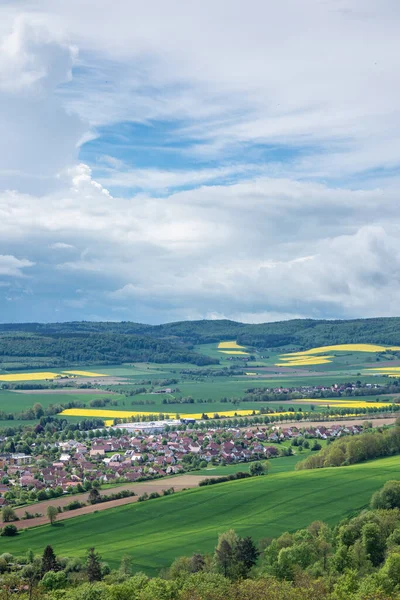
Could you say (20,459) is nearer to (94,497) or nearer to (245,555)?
(94,497)

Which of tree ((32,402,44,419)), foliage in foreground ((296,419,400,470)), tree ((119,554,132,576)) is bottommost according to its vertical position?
tree ((119,554,132,576))

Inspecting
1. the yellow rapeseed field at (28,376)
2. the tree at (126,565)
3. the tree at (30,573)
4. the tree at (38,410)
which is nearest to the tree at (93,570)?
the tree at (126,565)

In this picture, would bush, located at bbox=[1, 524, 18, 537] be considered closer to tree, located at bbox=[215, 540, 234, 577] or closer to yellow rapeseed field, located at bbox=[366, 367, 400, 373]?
tree, located at bbox=[215, 540, 234, 577]

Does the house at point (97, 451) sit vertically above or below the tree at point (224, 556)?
above

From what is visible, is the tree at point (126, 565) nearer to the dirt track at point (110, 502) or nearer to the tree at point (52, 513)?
the tree at point (52, 513)

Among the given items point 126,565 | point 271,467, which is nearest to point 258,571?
point 126,565

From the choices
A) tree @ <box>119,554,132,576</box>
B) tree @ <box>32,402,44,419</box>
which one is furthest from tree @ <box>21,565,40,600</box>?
tree @ <box>32,402,44,419</box>
